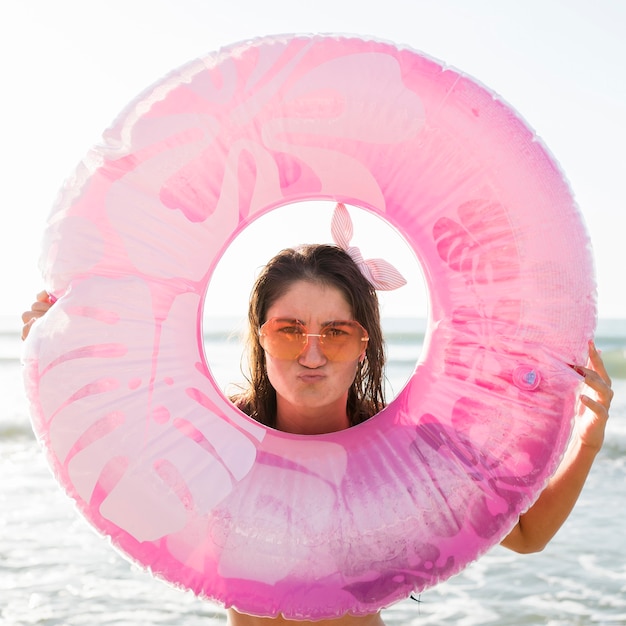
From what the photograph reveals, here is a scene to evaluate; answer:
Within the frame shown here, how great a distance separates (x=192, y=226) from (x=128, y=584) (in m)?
2.72

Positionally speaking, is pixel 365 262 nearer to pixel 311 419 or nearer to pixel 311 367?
pixel 311 367

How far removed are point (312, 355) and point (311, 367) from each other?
0.03 m

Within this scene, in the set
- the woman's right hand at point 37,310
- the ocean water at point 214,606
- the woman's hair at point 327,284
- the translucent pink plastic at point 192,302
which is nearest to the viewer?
the translucent pink plastic at point 192,302

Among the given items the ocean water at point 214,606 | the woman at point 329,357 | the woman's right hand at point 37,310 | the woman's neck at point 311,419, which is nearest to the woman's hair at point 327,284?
the woman at point 329,357

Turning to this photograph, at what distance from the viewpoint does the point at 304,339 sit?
223 centimetres

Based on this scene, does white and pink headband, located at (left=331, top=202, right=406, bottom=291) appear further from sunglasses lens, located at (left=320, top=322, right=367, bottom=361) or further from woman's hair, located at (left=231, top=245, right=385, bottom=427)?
sunglasses lens, located at (left=320, top=322, right=367, bottom=361)

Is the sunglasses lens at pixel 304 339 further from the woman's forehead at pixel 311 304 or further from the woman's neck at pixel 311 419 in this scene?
the woman's neck at pixel 311 419

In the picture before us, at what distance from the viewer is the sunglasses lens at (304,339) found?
87.7 inches

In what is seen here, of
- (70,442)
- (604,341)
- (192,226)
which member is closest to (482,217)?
(192,226)

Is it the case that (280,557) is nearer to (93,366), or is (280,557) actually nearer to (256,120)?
(93,366)

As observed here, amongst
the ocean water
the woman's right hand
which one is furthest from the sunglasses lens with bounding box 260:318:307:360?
the ocean water

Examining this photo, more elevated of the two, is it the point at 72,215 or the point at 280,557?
the point at 72,215

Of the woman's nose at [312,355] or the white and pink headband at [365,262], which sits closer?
the woman's nose at [312,355]

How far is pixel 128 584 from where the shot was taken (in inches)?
166
